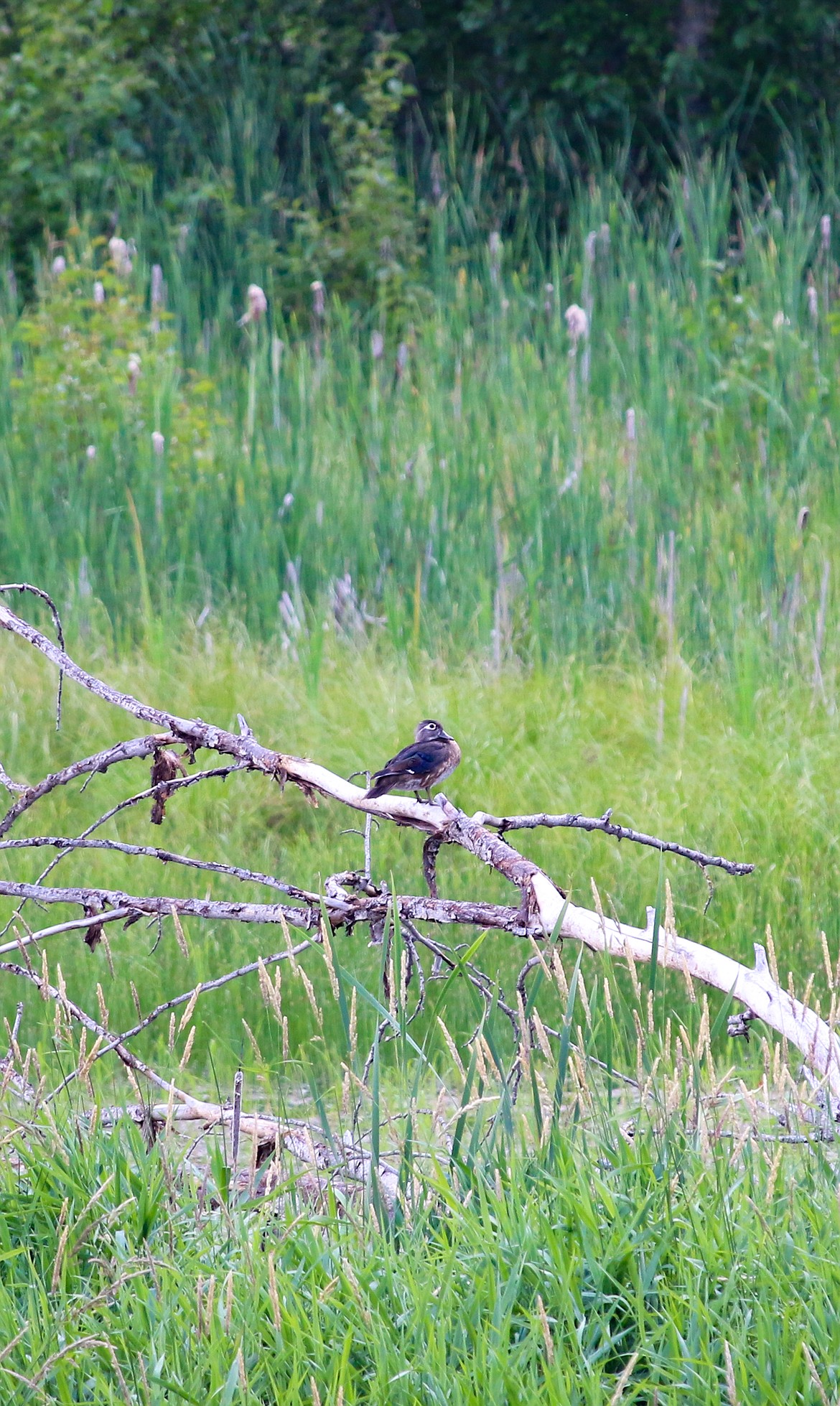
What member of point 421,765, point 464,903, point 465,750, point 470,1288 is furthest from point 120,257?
point 470,1288

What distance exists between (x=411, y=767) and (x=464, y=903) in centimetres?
120

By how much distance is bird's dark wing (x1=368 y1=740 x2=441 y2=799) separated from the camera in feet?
12.2

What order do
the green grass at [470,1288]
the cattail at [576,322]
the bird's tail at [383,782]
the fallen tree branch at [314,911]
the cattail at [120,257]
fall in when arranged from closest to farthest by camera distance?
the green grass at [470,1288] < the fallen tree branch at [314,911] < the bird's tail at [383,782] < the cattail at [120,257] < the cattail at [576,322]

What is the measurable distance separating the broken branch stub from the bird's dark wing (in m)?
0.70

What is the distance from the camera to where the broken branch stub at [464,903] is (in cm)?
244

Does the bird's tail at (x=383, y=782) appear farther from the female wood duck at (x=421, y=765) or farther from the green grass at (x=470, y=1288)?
the green grass at (x=470, y=1288)

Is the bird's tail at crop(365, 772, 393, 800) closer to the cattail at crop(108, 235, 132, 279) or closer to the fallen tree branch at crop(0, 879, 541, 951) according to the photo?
the fallen tree branch at crop(0, 879, 541, 951)

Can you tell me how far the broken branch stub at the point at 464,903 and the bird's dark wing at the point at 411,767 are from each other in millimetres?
702

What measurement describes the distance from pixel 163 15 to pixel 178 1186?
12874 millimetres

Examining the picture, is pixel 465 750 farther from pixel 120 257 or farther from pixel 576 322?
pixel 120 257

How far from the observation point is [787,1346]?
2.14 meters

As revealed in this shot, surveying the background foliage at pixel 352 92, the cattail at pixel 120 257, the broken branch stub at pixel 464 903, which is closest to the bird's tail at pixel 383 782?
the broken branch stub at pixel 464 903

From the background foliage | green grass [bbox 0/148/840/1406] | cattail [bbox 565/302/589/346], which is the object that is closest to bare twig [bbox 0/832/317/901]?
green grass [bbox 0/148/840/1406]

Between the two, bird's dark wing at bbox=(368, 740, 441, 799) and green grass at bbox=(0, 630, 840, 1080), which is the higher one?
bird's dark wing at bbox=(368, 740, 441, 799)
